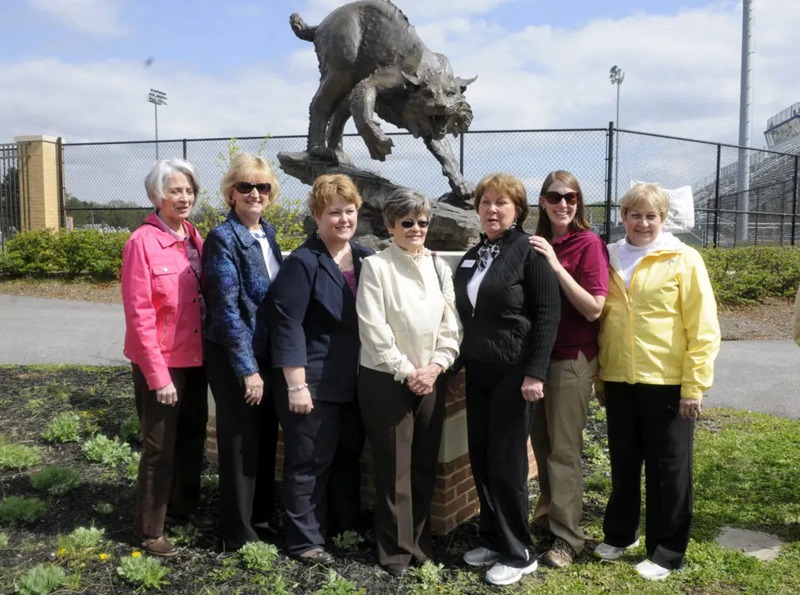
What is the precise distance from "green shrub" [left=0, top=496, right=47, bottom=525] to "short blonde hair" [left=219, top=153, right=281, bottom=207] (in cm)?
200

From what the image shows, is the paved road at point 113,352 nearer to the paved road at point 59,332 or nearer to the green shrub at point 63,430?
the paved road at point 59,332

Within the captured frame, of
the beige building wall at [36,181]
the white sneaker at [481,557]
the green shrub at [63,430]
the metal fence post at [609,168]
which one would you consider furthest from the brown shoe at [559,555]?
the beige building wall at [36,181]

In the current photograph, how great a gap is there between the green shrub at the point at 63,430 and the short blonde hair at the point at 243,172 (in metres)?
2.67

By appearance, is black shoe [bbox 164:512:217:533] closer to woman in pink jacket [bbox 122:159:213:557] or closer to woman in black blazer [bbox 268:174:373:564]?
woman in pink jacket [bbox 122:159:213:557]

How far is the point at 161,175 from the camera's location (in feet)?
10.3

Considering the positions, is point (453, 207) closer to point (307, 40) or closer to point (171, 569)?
point (307, 40)

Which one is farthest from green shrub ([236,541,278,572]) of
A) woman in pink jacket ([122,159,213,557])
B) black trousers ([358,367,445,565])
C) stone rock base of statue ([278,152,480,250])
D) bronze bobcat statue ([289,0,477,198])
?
bronze bobcat statue ([289,0,477,198])

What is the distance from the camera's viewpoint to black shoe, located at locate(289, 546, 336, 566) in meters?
3.16

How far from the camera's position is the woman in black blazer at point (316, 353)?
2982 millimetres

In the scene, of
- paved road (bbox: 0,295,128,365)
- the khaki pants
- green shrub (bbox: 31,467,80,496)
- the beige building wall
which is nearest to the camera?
the khaki pants

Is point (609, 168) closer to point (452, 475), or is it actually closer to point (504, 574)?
point (452, 475)

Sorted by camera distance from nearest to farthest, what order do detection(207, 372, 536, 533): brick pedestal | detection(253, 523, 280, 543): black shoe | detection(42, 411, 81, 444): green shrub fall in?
detection(253, 523, 280, 543): black shoe
detection(207, 372, 536, 533): brick pedestal
detection(42, 411, 81, 444): green shrub

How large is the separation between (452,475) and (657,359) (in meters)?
1.31

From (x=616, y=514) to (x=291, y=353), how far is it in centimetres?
179
